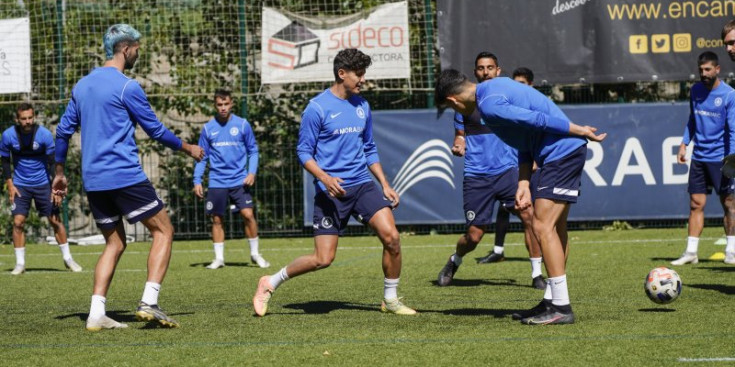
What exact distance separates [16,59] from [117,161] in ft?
36.1

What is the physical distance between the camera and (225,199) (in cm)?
1307

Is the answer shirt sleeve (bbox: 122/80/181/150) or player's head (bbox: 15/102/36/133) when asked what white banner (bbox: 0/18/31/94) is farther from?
shirt sleeve (bbox: 122/80/181/150)

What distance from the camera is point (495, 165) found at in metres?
10.4

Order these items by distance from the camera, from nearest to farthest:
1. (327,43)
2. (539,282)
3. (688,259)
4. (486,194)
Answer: (539,282) → (486,194) → (688,259) → (327,43)

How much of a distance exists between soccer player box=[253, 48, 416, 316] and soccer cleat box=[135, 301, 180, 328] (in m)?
0.83

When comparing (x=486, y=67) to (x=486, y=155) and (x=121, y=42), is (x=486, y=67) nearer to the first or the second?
(x=486, y=155)

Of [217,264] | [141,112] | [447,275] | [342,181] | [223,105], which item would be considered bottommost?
[217,264]

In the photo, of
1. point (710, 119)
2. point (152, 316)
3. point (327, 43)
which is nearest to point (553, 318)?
point (152, 316)

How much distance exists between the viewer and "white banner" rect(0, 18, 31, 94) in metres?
17.5

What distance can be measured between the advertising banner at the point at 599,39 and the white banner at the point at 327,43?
2.78ft

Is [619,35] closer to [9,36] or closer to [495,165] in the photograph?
[495,165]

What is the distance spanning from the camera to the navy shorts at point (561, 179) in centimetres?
721

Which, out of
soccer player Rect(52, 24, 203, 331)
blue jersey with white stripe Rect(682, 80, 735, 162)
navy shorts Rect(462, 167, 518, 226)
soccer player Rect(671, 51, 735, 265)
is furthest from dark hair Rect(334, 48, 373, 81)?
blue jersey with white stripe Rect(682, 80, 735, 162)

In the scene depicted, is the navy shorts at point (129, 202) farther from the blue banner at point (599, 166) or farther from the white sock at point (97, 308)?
the blue banner at point (599, 166)
